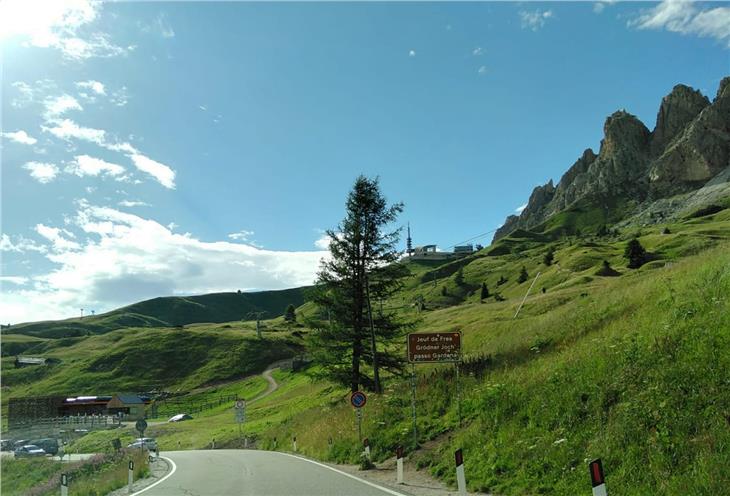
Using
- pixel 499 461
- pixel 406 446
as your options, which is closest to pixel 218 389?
pixel 406 446

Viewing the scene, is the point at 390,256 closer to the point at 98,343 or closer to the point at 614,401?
the point at 614,401

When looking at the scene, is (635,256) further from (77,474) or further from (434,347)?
(77,474)

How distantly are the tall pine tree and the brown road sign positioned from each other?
43.8ft

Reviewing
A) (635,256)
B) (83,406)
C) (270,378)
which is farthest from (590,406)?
(83,406)

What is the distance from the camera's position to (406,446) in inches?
772

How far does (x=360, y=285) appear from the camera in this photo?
1316 inches

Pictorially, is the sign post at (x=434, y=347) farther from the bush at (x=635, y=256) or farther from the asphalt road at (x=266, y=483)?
the bush at (x=635, y=256)

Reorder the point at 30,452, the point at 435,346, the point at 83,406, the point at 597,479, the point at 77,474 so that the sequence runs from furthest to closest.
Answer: the point at 83,406 → the point at 30,452 → the point at 77,474 → the point at 435,346 → the point at 597,479

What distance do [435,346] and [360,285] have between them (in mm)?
14094

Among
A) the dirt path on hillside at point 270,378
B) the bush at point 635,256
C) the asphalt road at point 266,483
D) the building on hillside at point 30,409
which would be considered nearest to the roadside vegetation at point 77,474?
the asphalt road at point 266,483

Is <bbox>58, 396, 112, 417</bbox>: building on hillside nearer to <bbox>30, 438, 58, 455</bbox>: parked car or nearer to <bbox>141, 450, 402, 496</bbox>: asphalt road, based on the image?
<bbox>30, 438, 58, 455</bbox>: parked car

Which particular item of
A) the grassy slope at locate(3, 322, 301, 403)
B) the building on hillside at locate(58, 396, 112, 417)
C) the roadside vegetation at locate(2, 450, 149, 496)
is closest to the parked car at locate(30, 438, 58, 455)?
the roadside vegetation at locate(2, 450, 149, 496)

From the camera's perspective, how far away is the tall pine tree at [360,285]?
3319 cm

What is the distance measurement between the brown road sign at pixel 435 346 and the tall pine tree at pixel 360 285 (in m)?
13.4
